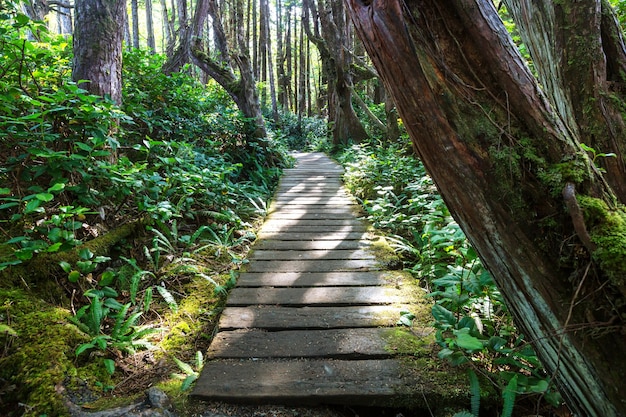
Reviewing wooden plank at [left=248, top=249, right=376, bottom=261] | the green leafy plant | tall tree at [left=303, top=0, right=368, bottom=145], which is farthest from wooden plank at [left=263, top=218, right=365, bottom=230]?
tall tree at [left=303, top=0, right=368, bottom=145]

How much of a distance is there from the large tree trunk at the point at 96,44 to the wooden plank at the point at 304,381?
357 centimetres

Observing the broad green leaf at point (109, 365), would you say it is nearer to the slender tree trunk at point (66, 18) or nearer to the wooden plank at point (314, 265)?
the wooden plank at point (314, 265)

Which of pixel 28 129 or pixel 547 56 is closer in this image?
pixel 547 56

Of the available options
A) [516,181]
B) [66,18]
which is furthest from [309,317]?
[66,18]

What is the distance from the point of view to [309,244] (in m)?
4.37

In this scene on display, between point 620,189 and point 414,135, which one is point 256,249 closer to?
point 414,135

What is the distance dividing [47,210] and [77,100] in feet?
3.23

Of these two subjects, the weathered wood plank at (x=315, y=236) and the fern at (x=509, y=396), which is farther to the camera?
the weathered wood plank at (x=315, y=236)

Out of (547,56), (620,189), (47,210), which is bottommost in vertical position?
(47,210)

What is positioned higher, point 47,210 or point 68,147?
point 68,147

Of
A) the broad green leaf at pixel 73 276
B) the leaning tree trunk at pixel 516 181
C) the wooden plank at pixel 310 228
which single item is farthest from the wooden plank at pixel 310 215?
the leaning tree trunk at pixel 516 181

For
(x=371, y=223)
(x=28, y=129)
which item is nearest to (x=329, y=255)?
(x=371, y=223)

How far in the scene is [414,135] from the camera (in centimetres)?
171

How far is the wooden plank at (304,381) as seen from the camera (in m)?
1.90
